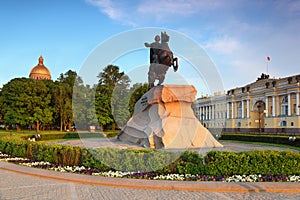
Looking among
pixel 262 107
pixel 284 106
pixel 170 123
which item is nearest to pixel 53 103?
pixel 170 123

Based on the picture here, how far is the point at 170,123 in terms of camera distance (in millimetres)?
15914

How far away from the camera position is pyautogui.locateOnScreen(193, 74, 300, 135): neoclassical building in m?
64.4

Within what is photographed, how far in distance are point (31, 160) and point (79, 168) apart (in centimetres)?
372

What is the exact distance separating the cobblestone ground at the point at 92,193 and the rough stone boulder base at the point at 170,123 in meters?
6.95

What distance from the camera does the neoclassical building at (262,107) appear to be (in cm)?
6444

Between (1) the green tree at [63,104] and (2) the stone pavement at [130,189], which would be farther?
(1) the green tree at [63,104]

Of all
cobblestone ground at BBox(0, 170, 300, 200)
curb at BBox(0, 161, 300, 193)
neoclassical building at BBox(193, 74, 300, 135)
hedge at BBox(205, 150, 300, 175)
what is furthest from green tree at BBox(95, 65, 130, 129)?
cobblestone ground at BBox(0, 170, 300, 200)

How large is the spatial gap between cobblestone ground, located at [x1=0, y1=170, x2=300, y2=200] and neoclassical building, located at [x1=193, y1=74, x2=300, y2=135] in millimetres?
46785

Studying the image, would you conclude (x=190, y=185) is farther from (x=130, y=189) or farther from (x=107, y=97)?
(x=107, y=97)

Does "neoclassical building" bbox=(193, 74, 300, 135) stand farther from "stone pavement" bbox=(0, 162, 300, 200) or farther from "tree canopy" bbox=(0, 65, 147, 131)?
"stone pavement" bbox=(0, 162, 300, 200)

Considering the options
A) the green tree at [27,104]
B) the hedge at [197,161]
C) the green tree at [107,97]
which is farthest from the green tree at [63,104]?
the hedge at [197,161]

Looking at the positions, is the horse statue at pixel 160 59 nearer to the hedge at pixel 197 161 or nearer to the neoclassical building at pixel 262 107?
the hedge at pixel 197 161

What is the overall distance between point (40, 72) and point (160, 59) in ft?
278

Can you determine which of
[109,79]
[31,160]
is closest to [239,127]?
[109,79]
